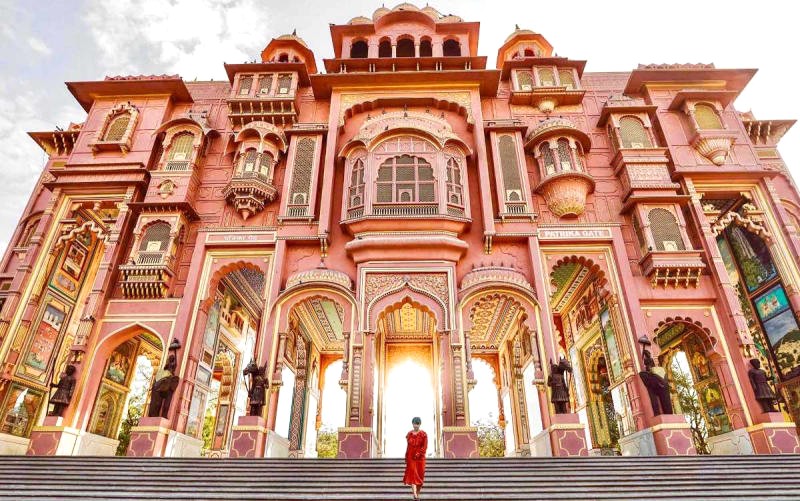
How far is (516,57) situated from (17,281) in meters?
20.8

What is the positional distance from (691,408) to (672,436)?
11.2 m

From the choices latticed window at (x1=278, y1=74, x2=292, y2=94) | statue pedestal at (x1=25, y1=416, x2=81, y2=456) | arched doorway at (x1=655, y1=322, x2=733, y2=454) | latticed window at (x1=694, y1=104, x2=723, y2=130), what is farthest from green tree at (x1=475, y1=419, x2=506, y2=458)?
latticed window at (x1=278, y1=74, x2=292, y2=94)

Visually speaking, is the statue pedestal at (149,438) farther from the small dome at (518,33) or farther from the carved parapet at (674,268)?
the small dome at (518,33)

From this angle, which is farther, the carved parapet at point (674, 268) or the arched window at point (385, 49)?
the arched window at point (385, 49)

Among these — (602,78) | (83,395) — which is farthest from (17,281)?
(602,78)

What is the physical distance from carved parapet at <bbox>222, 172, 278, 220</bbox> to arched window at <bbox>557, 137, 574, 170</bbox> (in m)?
10.6

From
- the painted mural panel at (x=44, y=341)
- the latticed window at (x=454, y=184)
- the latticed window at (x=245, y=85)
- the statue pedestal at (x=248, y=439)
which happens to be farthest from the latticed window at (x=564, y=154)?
the painted mural panel at (x=44, y=341)

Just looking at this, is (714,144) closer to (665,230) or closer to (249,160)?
(665,230)

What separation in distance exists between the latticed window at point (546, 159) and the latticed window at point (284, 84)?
34.5 feet

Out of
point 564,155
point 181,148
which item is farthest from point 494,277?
point 181,148

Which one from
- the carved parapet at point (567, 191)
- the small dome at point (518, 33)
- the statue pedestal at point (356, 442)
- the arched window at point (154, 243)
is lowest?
the statue pedestal at point (356, 442)

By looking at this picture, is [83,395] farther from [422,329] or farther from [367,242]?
[422,329]

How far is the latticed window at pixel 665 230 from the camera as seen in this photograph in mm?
14445

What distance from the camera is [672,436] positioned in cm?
1131
